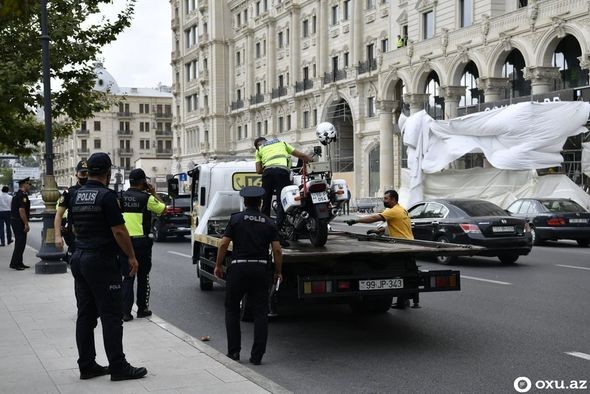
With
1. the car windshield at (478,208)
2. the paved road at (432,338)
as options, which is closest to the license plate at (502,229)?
the car windshield at (478,208)

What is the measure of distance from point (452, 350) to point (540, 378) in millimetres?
1318

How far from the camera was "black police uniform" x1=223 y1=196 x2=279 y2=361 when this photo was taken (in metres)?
7.01

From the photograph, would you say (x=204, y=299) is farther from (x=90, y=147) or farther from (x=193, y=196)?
(x=90, y=147)

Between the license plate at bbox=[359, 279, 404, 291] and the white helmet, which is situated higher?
the white helmet

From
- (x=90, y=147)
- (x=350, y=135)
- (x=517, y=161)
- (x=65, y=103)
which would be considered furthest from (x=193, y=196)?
(x=90, y=147)

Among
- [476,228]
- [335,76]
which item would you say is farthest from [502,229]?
[335,76]

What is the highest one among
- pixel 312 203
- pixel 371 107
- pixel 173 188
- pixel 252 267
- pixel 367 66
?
pixel 367 66

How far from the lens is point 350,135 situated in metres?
55.6

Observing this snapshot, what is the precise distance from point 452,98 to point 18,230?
2707 centimetres

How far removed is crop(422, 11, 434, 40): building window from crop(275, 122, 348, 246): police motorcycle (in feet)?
108

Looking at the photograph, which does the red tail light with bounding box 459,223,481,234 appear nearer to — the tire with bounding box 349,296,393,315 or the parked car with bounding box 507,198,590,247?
the parked car with bounding box 507,198,590,247

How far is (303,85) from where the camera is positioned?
189 ft

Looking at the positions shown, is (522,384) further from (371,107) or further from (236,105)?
(236,105)

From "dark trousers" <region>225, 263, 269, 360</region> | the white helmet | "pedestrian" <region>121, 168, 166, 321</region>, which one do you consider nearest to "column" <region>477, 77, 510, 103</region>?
the white helmet
